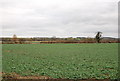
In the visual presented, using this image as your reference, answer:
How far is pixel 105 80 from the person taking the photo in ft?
41.0

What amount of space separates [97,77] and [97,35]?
294 ft

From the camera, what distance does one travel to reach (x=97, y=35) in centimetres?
10094

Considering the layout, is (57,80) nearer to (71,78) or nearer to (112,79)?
(71,78)

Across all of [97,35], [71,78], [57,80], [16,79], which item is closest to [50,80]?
[57,80]

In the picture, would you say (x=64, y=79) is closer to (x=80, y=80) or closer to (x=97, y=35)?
(x=80, y=80)

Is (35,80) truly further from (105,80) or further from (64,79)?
(105,80)

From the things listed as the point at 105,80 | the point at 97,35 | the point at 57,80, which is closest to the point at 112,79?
the point at 105,80

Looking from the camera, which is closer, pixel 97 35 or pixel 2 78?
pixel 2 78

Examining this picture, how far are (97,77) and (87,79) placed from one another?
40.4 inches

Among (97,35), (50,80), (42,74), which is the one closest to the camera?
(50,80)

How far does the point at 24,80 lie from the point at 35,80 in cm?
75

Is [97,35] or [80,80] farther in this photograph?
[97,35]

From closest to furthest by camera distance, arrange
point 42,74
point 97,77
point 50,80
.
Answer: point 50,80 → point 97,77 → point 42,74

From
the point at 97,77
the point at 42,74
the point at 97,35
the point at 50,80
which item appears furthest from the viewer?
the point at 97,35
